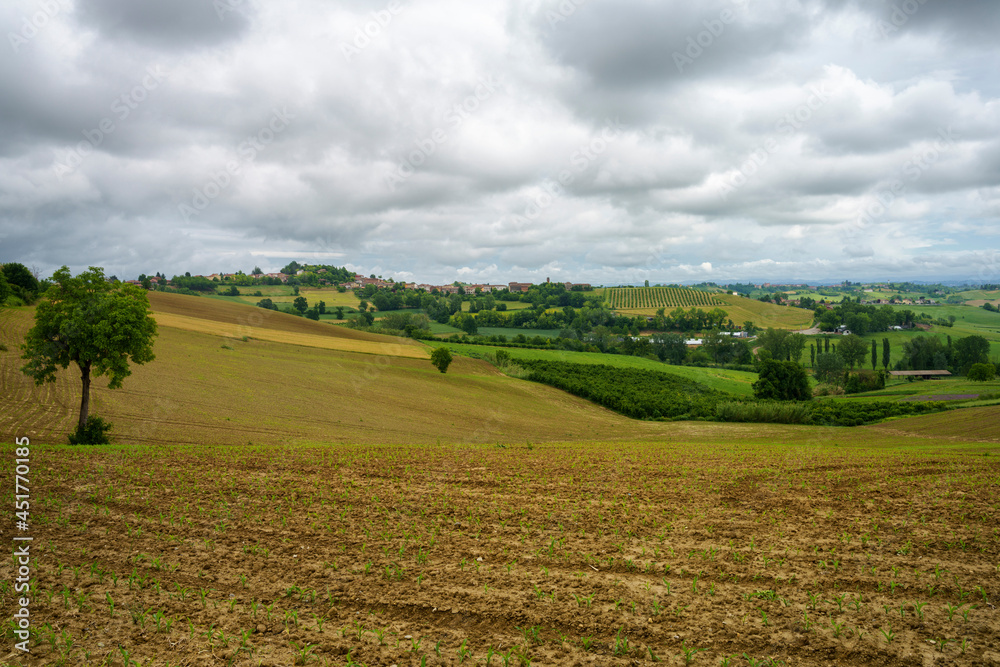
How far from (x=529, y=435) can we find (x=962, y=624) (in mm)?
33063

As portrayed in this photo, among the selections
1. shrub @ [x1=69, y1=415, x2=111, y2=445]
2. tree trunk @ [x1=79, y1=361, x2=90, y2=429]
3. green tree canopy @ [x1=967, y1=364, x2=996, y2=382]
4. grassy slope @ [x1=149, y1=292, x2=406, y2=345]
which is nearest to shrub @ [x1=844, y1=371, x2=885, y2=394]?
green tree canopy @ [x1=967, y1=364, x2=996, y2=382]

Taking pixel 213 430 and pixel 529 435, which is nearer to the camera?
pixel 213 430

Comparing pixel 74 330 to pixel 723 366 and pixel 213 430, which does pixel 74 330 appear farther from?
pixel 723 366

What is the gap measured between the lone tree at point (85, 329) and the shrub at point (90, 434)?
16cm

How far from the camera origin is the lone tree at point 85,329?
2409cm

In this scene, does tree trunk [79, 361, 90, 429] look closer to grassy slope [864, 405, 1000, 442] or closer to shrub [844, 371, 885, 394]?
grassy slope [864, 405, 1000, 442]

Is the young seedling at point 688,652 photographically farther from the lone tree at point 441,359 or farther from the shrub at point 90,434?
the lone tree at point 441,359

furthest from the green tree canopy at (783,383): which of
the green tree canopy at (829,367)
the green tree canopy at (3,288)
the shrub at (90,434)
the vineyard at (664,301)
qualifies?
the vineyard at (664,301)

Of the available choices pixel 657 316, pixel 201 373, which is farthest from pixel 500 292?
pixel 201 373

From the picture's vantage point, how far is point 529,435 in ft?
131

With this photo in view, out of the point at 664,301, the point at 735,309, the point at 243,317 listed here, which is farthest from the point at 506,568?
the point at 664,301

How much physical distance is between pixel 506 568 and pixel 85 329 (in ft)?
83.5

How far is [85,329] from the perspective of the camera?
24.1m

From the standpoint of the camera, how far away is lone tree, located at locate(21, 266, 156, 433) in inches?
949
